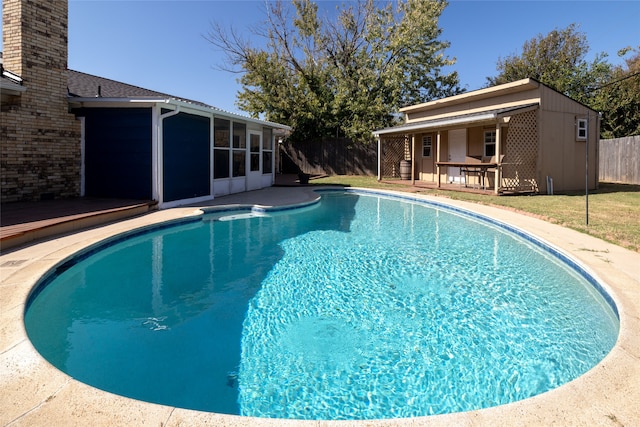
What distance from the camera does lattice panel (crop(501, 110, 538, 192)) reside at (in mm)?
12578

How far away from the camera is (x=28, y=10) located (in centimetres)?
817

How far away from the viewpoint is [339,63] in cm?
2497

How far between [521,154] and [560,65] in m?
21.5

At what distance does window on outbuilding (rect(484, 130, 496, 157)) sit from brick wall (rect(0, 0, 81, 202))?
13309 millimetres

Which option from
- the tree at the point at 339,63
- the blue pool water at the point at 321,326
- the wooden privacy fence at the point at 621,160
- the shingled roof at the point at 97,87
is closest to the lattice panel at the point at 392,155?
the tree at the point at 339,63

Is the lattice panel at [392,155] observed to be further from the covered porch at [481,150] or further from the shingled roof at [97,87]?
the shingled roof at [97,87]

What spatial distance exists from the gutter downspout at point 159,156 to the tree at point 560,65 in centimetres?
2803

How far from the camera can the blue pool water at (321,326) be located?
2744mm

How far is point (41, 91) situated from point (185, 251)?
5728 millimetres

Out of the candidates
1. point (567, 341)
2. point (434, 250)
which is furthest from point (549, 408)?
point (434, 250)

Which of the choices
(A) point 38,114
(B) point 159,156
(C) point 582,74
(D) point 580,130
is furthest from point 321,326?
(C) point 582,74

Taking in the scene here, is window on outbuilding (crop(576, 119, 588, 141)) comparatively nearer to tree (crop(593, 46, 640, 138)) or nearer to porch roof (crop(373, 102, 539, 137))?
porch roof (crop(373, 102, 539, 137))

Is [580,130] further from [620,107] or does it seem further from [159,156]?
[159,156]

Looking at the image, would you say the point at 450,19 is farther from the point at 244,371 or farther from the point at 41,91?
the point at 244,371
